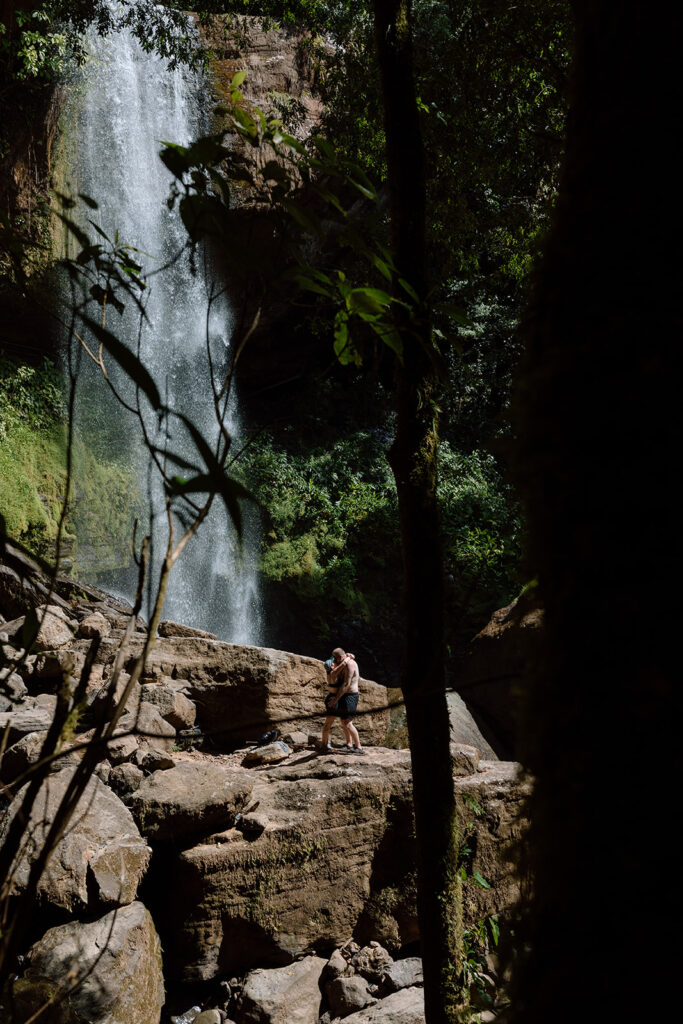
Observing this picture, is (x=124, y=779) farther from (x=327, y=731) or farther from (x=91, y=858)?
(x=327, y=731)

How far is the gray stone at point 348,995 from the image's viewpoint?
4.65 metres

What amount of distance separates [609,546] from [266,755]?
6.47 meters

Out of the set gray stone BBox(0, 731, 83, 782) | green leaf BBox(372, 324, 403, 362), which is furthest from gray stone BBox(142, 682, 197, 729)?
green leaf BBox(372, 324, 403, 362)

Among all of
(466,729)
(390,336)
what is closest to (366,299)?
(390,336)

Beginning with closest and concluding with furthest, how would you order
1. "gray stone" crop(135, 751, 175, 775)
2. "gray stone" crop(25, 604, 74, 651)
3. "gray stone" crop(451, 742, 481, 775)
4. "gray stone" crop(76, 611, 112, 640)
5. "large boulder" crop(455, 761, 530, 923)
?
1. "large boulder" crop(455, 761, 530, 923)
2. "gray stone" crop(135, 751, 175, 775)
3. "gray stone" crop(451, 742, 481, 775)
4. "gray stone" crop(25, 604, 74, 651)
5. "gray stone" crop(76, 611, 112, 640)

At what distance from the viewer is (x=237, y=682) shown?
24.3ft

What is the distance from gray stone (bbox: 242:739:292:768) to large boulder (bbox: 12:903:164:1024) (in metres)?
2.06

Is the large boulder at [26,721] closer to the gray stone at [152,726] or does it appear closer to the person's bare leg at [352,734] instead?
the gray stone at [152,726]

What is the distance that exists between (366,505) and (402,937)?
30.4ft

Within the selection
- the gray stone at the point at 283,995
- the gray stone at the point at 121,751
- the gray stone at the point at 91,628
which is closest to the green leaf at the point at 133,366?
the gray stone at the point at 283,995

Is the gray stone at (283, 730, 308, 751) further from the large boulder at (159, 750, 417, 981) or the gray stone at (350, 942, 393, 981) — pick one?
the gray stone at (350, 942, 393, 981)

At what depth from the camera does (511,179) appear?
583 centimetres

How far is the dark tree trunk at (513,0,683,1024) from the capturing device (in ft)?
1.91

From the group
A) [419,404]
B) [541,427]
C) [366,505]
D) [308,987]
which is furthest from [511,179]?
[366,505]
